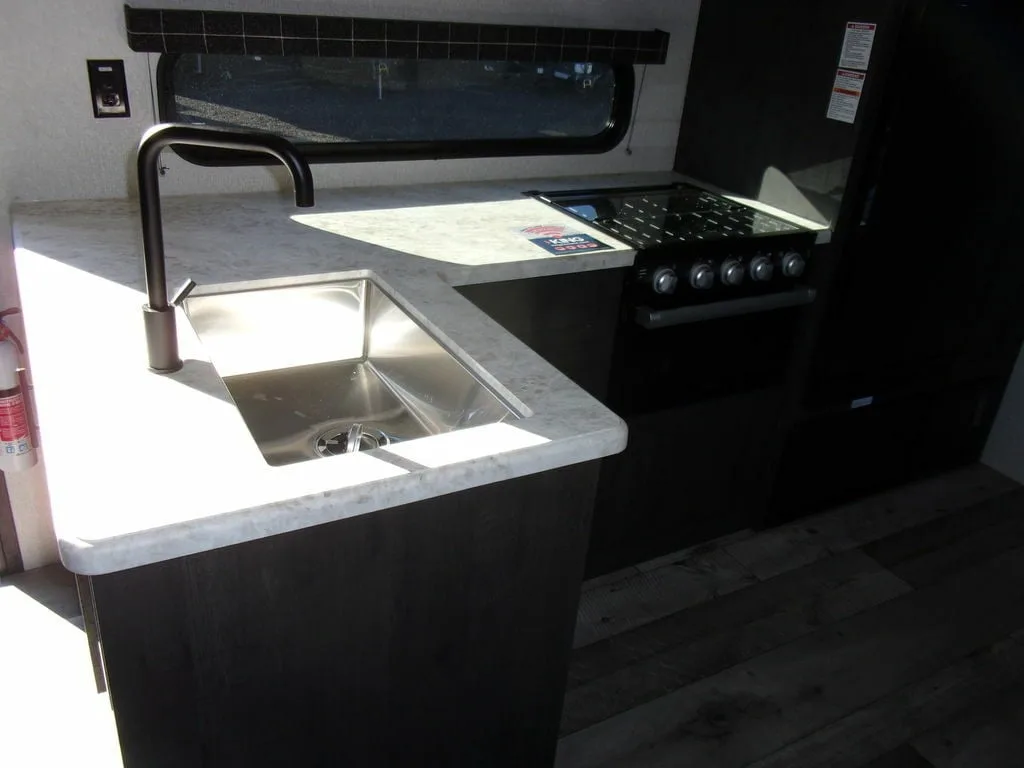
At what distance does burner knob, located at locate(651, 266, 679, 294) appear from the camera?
1.93 metres

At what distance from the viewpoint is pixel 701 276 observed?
199cm

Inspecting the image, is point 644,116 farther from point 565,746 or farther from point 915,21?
point 565,746

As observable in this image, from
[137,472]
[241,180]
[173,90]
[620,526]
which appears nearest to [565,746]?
[620,526]

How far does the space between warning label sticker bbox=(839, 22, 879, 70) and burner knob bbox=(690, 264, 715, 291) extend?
Answer: 60 cm

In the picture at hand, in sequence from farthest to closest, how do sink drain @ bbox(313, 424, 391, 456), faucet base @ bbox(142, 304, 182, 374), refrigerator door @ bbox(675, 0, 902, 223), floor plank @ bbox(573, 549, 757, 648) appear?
floor plank @ bbox(573, 549, 757, 648), refrigerator door @ bbox(675, 0, 902, 223), sink drain @ bbox(313, 424, 391, 456), faucet base @ bbox(142, 304, 182, 374)

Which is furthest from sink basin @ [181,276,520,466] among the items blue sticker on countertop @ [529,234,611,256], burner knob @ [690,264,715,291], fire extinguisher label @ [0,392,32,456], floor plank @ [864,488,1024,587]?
floor plank @ [864,488,1024,587]

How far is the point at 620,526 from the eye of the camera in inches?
88.4

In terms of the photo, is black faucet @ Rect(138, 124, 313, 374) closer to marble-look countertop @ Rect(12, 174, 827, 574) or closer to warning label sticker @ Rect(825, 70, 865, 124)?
marble-look countertop @ Rect(12, 174, 827, 574)

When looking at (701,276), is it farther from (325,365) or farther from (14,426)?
(14,426)

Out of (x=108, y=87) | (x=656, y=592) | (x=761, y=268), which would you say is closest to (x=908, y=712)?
(x=656, y=592)

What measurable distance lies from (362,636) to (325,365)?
2.45ft

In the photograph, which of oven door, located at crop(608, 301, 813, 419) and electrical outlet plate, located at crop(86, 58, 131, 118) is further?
oven door, located at crop(608, 301, 813, 419)

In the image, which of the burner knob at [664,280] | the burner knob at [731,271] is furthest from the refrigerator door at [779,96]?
the burner knob at [664,280]

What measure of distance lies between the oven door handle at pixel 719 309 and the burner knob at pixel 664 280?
48 mm
